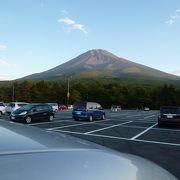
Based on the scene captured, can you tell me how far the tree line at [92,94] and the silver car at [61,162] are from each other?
108 metres

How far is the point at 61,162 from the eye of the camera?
6.58 ft

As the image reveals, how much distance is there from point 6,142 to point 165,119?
26.7 meters

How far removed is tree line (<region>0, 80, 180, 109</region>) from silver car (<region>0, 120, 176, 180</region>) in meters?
108

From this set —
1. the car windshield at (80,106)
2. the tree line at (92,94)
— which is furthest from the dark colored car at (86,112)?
the tree line at (92,94)

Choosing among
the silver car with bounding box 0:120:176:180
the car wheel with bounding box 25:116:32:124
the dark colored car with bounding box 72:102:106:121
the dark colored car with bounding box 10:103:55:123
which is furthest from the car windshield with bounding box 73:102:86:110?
the silver car with bounding box 0:120:176:180

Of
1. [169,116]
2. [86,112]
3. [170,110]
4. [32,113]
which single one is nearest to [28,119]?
[32,113]

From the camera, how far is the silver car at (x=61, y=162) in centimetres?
184

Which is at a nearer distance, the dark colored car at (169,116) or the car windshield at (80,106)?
the dark colored car at (169,116)

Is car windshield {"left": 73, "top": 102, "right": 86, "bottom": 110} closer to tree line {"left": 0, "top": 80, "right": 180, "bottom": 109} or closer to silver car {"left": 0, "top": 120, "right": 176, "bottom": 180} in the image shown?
silver car {"left": 0, "top": 120, "right": 176, "bottom": 180}

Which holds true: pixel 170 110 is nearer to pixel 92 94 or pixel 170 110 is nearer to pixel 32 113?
pixel 32 113

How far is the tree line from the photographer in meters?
111

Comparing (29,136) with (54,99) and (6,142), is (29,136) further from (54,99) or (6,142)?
(54,99)

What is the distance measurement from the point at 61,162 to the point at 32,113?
90.7 feet

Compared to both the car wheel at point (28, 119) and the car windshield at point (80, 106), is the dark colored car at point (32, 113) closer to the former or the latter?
the car wheel at point (28, 119)
